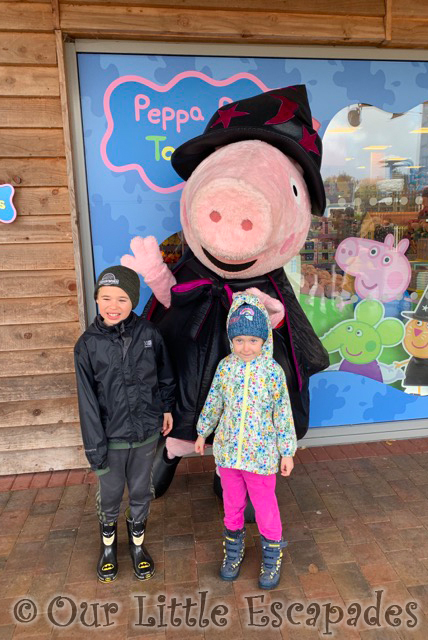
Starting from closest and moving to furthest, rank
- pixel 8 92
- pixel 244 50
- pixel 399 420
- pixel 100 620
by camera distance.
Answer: pixel 100 620 → pixel 8 92 → pixel 244 50 → pixel 399 420

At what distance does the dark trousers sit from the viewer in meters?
2.54

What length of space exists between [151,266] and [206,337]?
0.50m

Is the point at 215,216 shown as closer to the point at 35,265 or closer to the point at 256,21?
the point at 35,265

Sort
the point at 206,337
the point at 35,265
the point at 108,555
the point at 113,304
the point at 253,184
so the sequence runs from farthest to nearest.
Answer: the point at 35,265, the point at 206,337, the point at 108,555, the point at 113,304, the point at 253,184

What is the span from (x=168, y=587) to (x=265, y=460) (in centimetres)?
87

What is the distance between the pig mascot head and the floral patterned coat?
284mm

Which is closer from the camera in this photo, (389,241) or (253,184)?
(253,184)

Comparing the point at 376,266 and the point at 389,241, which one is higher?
the point at 389,241

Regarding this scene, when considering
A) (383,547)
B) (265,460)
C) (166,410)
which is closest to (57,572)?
(166,410)

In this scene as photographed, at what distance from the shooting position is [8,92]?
3191 mm

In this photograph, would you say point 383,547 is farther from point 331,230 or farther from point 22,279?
point 22,279

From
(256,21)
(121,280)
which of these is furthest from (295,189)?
(256,21)

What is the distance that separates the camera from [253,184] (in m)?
2.26

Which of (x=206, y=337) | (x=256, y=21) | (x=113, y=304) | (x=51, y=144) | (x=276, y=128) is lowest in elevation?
(x=206, y=337)
